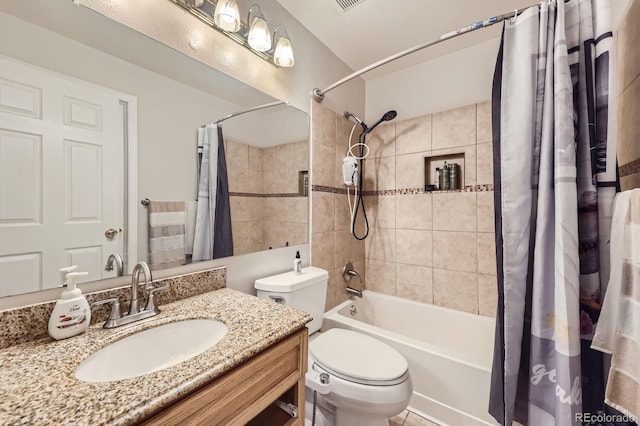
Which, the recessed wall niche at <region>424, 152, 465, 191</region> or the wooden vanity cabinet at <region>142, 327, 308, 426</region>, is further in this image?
the recessed wall niche at <region>424, 152, 465, 191</region>

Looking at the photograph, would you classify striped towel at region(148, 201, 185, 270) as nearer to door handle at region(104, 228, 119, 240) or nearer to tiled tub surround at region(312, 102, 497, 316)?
door handle at region(104, 228, 119, 240)

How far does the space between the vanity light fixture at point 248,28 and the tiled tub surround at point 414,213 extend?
16.2 inches

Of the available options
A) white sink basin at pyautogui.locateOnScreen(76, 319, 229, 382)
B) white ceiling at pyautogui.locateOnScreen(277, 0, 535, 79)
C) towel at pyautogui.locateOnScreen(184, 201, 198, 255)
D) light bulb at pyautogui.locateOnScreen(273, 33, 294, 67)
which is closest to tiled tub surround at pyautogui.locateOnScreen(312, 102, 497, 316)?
light bulb at pyautogui.locateOnScreen(273, 33, 294, 67)

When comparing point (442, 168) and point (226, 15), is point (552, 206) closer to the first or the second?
point (442, 168)

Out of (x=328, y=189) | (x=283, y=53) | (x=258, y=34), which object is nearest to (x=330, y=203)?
(x=328, y=189)

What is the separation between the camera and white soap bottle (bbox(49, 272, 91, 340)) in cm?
69

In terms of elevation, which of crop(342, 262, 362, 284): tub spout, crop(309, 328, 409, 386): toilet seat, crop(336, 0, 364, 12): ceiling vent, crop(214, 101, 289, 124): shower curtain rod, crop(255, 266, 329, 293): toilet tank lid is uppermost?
crop(336, 0, 364, 12): ceiling vent

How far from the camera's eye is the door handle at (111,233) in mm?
866

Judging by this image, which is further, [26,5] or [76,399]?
[26,5]

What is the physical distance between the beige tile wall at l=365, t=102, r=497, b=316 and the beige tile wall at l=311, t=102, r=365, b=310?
33cm

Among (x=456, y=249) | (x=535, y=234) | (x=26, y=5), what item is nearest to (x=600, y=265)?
(x=535, y=234)

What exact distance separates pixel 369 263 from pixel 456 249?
0.72 meters

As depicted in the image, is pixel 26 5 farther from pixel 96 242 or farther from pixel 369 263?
pixel 369 263

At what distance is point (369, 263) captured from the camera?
2.27 m
